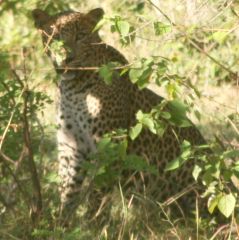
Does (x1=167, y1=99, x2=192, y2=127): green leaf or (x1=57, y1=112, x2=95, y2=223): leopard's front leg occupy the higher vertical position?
(x1=167, y1=99, x2=192, y2=127): green leaf

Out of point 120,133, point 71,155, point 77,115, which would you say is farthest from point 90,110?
point 120,133

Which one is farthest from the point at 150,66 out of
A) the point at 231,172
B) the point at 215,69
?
the point at 215,69

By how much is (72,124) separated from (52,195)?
576 mm

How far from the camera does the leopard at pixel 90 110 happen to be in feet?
22.0

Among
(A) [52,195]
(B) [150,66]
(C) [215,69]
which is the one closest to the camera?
(B) [150,66]

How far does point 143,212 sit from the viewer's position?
6223 mm

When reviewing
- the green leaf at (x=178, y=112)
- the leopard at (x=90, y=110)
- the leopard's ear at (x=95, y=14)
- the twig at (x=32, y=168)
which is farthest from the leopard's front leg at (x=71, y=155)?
the green leaf at (x=178, y=112)

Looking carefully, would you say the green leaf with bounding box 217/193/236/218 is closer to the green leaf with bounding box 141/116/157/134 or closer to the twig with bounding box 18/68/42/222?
the green leaf with bounding box 141/116/157/134

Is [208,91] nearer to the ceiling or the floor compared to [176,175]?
nearer to the floor

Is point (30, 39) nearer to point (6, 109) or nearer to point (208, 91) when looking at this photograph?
point (6, 109)

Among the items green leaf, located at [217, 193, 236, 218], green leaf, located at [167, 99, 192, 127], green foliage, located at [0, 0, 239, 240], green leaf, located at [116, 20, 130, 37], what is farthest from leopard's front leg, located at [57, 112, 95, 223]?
green leaf, located at [116, 20, 130, 37]

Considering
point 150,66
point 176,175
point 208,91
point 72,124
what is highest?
point 150,66

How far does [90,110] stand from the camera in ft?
22.1

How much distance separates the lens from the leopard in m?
6.69
